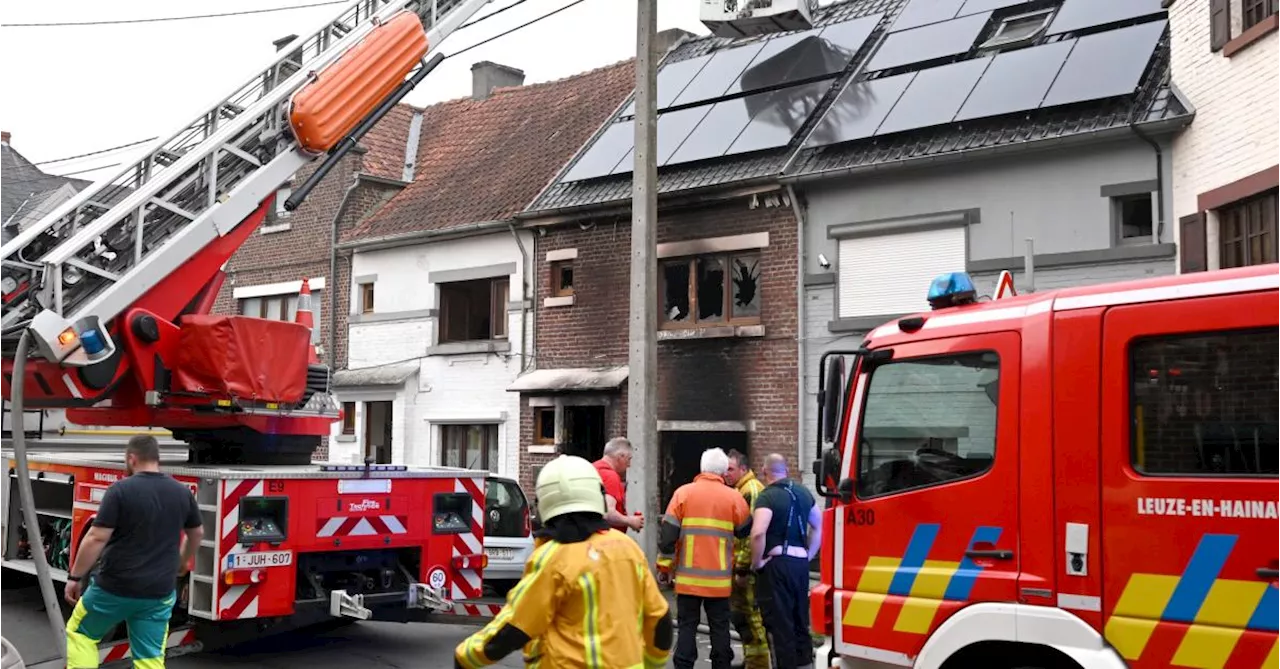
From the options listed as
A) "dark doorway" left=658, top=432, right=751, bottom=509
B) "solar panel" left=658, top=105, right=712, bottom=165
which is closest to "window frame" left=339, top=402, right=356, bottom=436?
"dark doorway" left=658, top=432, right=751, bottom=509

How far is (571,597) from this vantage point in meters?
4.09

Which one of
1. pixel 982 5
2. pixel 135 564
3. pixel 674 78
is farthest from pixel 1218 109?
pixel 135 564

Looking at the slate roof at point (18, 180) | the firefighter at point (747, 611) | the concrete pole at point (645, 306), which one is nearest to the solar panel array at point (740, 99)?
the concrete pole at point (645, 306)

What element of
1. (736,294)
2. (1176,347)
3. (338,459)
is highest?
(736,294)

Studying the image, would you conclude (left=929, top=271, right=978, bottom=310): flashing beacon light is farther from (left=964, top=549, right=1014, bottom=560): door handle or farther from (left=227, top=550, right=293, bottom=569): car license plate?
(left=227, top=550, right=293, bottom=569): car license plate

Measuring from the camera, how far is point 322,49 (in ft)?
35.5

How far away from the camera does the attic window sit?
14336 mm

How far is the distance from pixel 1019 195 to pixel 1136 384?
7941mm

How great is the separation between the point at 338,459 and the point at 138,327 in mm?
11247

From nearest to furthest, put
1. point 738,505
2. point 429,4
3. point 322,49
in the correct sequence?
point 738,505 < point 322,49 < point 429,4

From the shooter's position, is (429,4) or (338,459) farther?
(338,459)

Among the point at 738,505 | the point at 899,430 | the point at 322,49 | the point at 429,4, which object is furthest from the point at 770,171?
the point at 899,430

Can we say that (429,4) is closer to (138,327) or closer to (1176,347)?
(138,327)

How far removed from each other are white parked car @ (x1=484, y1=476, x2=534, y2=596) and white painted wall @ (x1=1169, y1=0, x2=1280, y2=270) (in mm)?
7042
